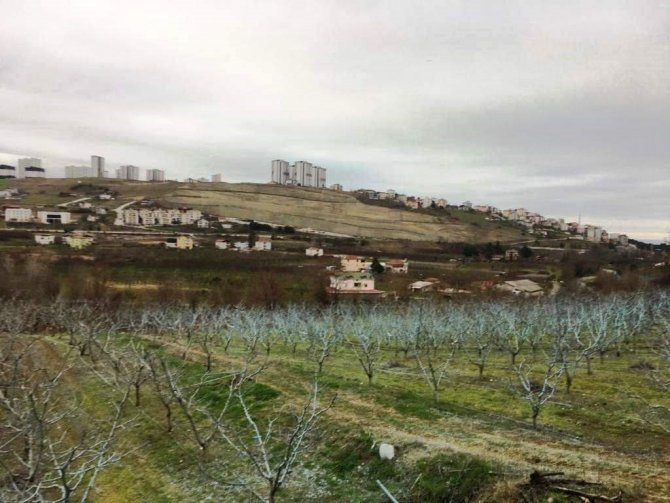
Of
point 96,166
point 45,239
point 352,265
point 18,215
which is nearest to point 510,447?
point 352,265

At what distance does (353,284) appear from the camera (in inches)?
2667

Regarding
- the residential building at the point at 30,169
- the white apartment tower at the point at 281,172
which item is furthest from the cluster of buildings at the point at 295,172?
the residential building at the point at 30,169

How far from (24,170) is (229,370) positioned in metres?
209

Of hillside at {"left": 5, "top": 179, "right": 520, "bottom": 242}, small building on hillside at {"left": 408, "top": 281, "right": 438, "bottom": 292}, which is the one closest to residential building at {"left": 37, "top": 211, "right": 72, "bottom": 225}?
hillside at {"left": 5, "top": 179, "right": 520, "bottom": 242}

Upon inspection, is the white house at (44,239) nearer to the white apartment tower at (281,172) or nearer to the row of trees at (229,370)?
the row of trees at (229,370)

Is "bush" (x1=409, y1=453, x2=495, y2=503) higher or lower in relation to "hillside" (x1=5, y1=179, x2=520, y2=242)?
lower

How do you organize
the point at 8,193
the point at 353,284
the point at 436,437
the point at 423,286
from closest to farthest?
the point at 436,437
the point at 423,286
the point at 353,284
the point at 8,193

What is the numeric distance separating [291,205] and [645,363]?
119 metres

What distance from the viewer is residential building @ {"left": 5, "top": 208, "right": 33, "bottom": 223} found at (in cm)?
9688

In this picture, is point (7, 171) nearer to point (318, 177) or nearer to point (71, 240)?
point (318, 177)

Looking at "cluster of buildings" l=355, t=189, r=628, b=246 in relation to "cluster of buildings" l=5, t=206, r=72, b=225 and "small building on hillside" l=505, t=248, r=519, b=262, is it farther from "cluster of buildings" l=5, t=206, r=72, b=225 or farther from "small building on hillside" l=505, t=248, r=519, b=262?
"cluster of buildings" l=5, t=206, r=72, b=225

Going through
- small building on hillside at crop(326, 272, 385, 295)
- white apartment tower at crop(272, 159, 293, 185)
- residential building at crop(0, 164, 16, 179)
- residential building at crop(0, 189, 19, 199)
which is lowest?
small building on hillside at crop(326, 272, 385, 295)

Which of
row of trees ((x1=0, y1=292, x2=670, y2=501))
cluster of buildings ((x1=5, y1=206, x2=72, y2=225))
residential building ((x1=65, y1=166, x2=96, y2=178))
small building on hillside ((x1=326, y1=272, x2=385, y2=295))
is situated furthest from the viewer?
residential building ((x1=65, y1=166, x2=96, y2=178))

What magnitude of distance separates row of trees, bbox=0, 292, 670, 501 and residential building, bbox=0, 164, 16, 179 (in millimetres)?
176258
